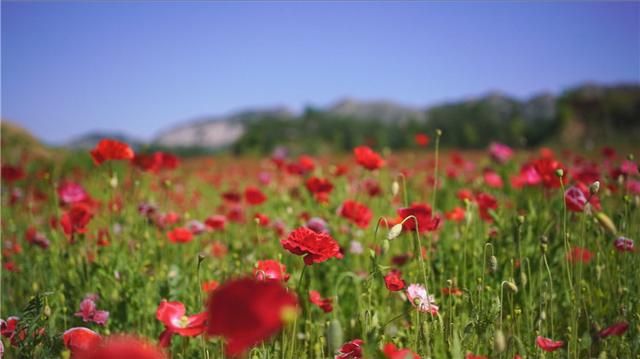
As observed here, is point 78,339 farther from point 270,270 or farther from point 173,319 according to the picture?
point 270,270

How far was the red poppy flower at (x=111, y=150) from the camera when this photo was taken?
2318 mm

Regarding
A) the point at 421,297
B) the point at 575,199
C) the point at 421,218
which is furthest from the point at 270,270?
the point at 575,199

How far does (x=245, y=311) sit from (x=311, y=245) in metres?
0.65

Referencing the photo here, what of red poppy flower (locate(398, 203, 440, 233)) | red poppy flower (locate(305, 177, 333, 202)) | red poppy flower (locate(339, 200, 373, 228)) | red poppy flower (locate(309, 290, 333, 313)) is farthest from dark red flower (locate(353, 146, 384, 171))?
red poppy flower (locate(309, 290, 333, 313))

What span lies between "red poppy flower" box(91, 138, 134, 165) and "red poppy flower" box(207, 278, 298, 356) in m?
1.90

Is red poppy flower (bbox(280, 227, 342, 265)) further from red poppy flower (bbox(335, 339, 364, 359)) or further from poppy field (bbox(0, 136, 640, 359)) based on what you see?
red poppy flower (bbox(335, 339, 364, 359))

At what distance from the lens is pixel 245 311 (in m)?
0.65

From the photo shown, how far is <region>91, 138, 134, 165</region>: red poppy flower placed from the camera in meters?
2.32

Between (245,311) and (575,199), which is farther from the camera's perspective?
(575,199)

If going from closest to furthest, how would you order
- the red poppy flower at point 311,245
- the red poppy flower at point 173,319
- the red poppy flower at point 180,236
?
the red poppy flower at point 173,319, the red poppy flower at point 311,245, the red poppy flower at point 180,236

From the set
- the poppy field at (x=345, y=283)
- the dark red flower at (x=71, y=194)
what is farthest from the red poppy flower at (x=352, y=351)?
the dark red flower at (x=71, y=194)

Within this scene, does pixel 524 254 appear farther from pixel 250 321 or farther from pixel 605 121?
pixel 605 121

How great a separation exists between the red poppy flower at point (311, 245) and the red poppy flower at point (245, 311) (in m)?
0.62

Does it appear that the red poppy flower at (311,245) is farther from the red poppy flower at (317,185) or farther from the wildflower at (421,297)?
the red poppy flower at (317,185)
